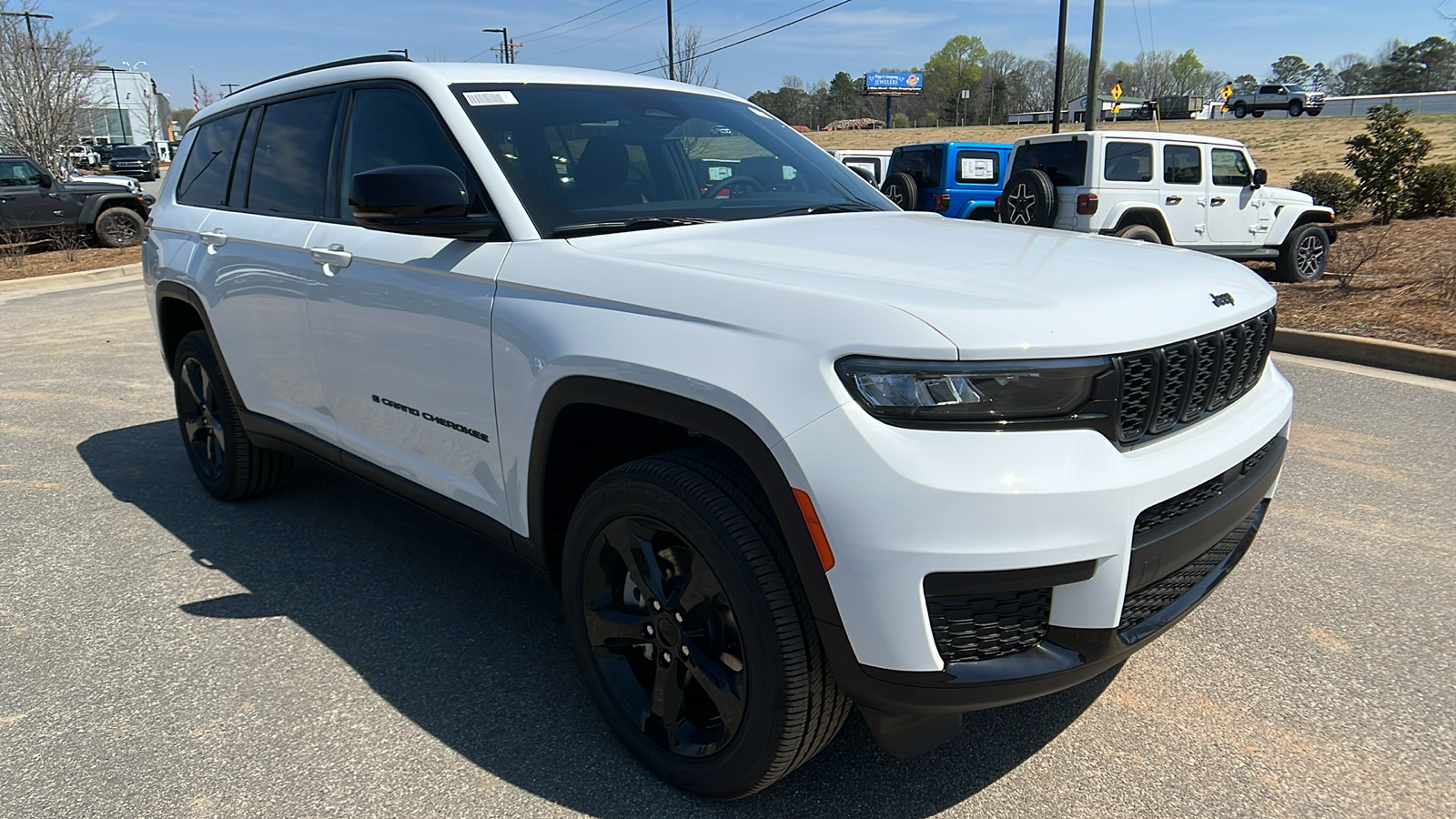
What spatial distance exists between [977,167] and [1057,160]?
3115mm

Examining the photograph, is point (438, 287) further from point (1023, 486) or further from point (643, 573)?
point (1023, 486)

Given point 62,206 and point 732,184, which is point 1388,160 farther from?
point 62,206

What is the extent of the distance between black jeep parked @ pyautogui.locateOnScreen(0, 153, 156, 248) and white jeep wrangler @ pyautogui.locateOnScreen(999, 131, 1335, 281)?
1552cm

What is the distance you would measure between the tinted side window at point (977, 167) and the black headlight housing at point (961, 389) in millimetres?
13642

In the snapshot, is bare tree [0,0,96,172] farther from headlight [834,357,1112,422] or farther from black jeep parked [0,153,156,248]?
headlight [834,357,1112,422]

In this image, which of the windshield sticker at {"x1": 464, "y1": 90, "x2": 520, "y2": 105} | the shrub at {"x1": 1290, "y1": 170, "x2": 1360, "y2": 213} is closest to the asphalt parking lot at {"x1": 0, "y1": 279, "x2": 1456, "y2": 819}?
the windshield sticker at {"x1": 464, "y1": 90, "x2": 520, "y2": 105}

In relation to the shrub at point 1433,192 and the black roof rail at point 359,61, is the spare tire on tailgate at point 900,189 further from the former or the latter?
the black roof rail at point 359,61

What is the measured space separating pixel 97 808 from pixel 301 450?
1652 millimetres

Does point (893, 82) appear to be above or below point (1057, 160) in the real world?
above

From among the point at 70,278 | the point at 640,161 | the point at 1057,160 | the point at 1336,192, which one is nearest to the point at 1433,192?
the point at 1336,192


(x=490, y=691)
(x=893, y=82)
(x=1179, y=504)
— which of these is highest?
(x=893, y=82)

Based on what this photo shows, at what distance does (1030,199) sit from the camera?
1157cm

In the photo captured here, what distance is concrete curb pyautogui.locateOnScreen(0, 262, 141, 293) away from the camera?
13.8 m

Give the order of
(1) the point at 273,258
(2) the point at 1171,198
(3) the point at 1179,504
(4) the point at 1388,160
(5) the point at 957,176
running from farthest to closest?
(4) the point at 1388,160, (5) the point at 957,176, (2) the point at 1171,198, (1) the point at 273,258, (3) the point at 1179,504
